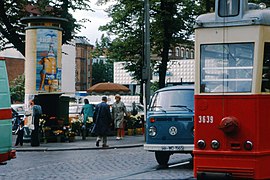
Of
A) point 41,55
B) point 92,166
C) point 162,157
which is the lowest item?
point 92,166

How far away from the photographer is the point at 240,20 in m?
10.4

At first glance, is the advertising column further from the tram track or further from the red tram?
the red tram

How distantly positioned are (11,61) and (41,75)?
2610 inches

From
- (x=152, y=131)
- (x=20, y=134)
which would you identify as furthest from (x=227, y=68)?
(x=20, y=134)

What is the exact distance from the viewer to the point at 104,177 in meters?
13.3

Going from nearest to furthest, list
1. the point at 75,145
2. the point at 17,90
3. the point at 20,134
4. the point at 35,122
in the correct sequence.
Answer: the point at 35,122 → the point at 20,134 → the point at 75,145 → the point at 17,90

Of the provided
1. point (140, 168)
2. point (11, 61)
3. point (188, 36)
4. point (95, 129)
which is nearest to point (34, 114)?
point (95, 129)

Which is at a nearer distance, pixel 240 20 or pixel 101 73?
pixel 240 20

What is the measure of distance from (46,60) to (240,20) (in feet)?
49.4

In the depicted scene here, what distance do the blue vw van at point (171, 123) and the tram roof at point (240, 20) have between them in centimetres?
451

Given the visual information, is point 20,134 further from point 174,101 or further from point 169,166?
point 174,101

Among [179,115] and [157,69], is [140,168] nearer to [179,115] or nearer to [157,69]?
[179,115]

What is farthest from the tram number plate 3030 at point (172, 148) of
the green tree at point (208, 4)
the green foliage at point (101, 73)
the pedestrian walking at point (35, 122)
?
the green foliage at point (101, 73)

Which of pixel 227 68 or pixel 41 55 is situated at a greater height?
pixel 41 55
